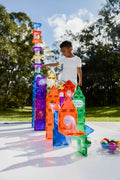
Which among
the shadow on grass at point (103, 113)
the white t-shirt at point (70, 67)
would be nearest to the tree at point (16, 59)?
the shadow on grass at point (103, 113)

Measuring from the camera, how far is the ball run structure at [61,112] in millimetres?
2160

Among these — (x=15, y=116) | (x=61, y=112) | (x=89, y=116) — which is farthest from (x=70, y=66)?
(x=89, y=116)

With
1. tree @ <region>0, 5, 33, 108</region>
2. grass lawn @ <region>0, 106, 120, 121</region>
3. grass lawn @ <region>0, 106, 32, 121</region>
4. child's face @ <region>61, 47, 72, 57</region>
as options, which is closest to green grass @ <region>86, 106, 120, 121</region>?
grass lawn @ <region>0, 106, 120, 121</region>

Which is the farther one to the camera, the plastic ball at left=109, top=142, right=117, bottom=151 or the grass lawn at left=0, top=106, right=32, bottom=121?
the grass lawn at left=0, top=106, right=32, bottom=121

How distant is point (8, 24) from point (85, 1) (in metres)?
6.53

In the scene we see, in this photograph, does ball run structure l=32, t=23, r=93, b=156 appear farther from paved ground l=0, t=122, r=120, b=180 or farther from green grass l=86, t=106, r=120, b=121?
green grass l=86, t=106, r=120, b=121

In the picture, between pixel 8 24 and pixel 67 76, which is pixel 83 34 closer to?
pixel 8 24

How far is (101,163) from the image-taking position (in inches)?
71.3

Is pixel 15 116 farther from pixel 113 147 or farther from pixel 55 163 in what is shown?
pixel 55 163

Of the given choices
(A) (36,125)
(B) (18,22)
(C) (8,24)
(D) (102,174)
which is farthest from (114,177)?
(B) (18,22)

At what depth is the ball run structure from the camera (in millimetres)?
2160

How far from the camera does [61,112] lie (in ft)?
7.16

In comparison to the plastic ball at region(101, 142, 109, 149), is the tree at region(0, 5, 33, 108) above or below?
above

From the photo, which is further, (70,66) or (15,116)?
(15,116)
